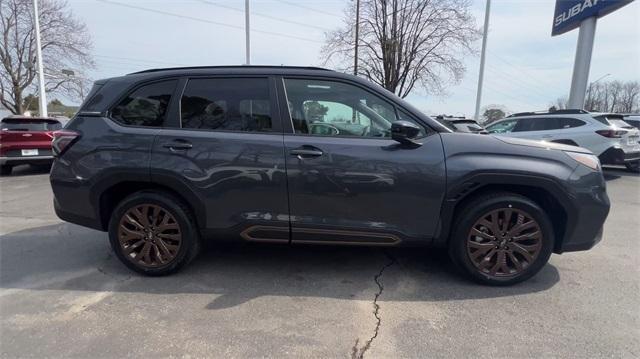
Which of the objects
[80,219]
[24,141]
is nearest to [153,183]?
[80,219]

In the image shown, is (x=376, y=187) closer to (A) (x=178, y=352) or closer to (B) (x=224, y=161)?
(B) (x=224, y=161)

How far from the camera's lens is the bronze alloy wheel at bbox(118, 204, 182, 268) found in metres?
3.59

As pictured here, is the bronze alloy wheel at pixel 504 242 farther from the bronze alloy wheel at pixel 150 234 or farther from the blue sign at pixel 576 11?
the blue sign at pixel 576 11

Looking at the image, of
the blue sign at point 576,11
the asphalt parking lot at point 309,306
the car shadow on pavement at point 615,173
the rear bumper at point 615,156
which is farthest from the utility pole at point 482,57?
the asphalt parking lot at point 309,306

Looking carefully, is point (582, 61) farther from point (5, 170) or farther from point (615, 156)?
point (5, 170)

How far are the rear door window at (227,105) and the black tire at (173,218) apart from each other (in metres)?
0.72

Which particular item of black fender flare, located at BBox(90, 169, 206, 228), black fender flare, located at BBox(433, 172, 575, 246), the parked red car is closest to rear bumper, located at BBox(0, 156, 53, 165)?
the parked red car

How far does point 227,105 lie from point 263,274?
5.32ft

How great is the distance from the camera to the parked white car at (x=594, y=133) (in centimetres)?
912

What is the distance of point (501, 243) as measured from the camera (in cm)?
341

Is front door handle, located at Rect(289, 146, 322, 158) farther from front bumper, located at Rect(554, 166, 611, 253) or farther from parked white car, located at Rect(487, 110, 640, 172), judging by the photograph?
parked white car, located at Rect(487, 110, 640, 172)

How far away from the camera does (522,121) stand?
10.7m

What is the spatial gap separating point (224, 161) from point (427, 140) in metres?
1.77

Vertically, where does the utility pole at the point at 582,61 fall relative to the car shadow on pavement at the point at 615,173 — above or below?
above
